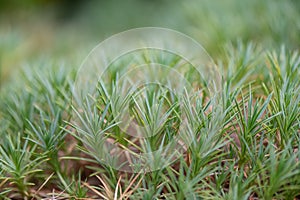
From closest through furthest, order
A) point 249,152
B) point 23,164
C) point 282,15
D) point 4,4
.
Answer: point 249,152 → point 23,164 → point 282,15 → point 4,4

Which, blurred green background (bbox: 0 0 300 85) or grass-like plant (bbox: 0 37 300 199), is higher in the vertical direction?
blurred green background (bbox: 0 0 300 85)

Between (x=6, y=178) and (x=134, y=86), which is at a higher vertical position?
(x=134, y=86)

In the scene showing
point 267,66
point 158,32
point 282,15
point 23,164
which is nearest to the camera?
point 23,164

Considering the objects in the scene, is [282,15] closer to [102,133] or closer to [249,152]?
[249,152]

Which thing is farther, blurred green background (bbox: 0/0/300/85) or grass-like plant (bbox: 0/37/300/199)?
blurred green background (bbox: 0/0/300/85)

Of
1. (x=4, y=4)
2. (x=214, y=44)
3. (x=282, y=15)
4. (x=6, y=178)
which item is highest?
(x=4, y=4)

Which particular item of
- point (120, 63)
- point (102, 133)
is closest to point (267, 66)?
point (120, 63)

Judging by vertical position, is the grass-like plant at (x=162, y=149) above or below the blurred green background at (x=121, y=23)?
below

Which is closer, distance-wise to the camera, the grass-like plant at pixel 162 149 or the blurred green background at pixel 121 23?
the grass-like plant at pixel 162 149
